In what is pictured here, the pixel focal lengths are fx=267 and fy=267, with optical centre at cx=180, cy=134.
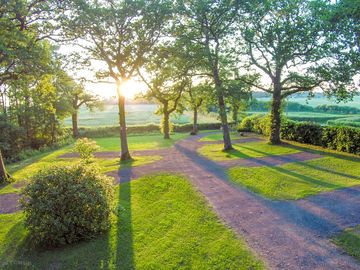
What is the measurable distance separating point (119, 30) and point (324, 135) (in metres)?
18.3

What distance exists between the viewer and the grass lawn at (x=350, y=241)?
728cm

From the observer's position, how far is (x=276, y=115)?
25156 mm

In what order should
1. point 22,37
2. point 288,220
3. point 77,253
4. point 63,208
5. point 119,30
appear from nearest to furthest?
point 77,253 < point 63,208 < point 288,220 < point 22,37 < point 119,30

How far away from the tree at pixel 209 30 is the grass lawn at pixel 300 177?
26.1 feet

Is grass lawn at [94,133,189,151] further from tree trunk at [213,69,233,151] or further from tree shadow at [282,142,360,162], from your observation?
tree shadow at [282,142,360,162]

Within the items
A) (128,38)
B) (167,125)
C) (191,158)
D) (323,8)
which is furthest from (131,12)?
(167,125)

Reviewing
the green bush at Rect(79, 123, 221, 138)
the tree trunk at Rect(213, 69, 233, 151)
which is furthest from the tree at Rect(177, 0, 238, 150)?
the green bush at Rect(79, 123, 221, 138)

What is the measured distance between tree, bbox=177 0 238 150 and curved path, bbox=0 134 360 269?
10529 millimetres

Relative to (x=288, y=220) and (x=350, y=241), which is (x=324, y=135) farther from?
(x=350, y=241)

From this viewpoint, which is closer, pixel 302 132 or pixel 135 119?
pixel 302 132

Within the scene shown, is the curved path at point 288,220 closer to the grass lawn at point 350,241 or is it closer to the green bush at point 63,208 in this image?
the grass lawn at point 350,241

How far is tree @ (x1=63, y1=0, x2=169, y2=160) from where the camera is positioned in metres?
17.9

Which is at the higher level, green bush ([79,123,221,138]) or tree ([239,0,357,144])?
tree ([239,0,357,144])

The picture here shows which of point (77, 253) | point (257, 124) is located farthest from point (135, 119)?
point (77, 253)
